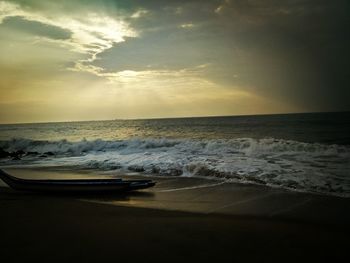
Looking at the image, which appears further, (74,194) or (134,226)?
(74,194)

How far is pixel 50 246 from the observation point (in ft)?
16.7

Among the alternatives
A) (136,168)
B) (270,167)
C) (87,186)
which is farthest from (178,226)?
(136,168)

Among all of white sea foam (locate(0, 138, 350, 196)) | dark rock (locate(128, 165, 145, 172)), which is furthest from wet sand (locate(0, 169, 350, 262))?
dark rock (locate(128, 165, 145, 172))

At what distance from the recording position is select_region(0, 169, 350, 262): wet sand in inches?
188

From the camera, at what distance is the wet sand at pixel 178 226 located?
15.6 feet

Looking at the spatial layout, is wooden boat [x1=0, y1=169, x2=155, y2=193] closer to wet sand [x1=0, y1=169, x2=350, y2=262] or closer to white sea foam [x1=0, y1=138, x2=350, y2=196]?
wet sand [x1=0, y1=169, x2=350, y2=262]

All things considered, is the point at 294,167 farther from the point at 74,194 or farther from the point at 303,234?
the point at 74,194

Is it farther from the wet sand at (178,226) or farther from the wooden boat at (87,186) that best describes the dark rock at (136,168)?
the wet sand at (178,226)

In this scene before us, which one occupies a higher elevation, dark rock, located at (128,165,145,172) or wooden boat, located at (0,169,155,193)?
wooden boat, located at (0,169,155,193)

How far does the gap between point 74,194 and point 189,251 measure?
562 cm

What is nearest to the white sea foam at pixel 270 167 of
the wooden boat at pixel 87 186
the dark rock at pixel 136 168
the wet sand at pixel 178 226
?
the dark rock at pixel 136 168

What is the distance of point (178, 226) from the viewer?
604cm

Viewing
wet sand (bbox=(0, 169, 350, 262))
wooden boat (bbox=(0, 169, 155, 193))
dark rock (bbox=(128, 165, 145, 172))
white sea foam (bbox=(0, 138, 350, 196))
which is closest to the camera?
wet sand (bbox=(0, 169, 350, 262))

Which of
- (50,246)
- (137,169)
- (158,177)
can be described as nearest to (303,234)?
(50,246)
